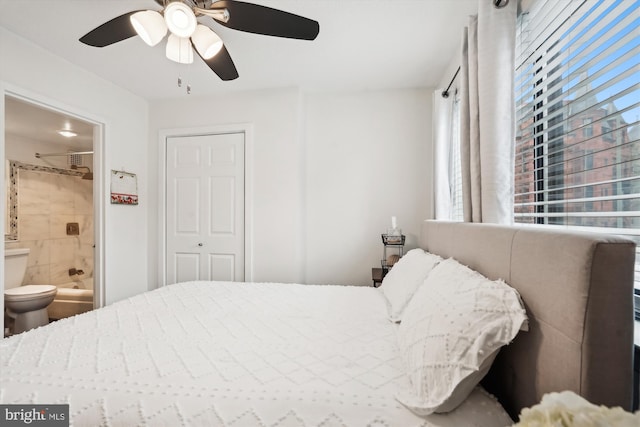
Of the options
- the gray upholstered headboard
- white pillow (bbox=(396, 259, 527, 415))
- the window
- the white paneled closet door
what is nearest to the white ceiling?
the window

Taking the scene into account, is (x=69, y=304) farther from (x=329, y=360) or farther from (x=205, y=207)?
(x=329, y=360)

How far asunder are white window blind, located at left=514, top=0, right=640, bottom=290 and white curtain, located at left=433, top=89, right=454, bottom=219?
2.71 ft

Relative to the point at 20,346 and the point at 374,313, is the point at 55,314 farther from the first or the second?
the point at 374,313

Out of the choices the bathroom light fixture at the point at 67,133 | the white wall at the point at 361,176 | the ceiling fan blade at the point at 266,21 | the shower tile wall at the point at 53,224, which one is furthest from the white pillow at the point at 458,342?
the shower tile wall at the point at 53,224

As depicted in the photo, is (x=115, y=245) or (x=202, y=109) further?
(x=202, y=109)

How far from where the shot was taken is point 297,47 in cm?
214

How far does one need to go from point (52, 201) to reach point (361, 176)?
462 cm

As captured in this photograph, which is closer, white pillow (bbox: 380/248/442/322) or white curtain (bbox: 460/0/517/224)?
white curtain (bbox: 460/0/517/224)

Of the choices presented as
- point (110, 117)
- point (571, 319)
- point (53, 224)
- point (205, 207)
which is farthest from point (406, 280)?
point (53, 224)

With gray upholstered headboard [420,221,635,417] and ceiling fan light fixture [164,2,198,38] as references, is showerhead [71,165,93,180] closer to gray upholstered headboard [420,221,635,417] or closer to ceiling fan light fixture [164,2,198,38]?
ceiling fan light fixture [164,2,198,38]

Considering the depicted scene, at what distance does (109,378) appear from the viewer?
0.92 meters

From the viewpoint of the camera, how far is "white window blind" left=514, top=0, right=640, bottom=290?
0.86 m

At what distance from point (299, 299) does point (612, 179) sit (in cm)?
161

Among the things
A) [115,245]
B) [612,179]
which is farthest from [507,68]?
[115,245]
